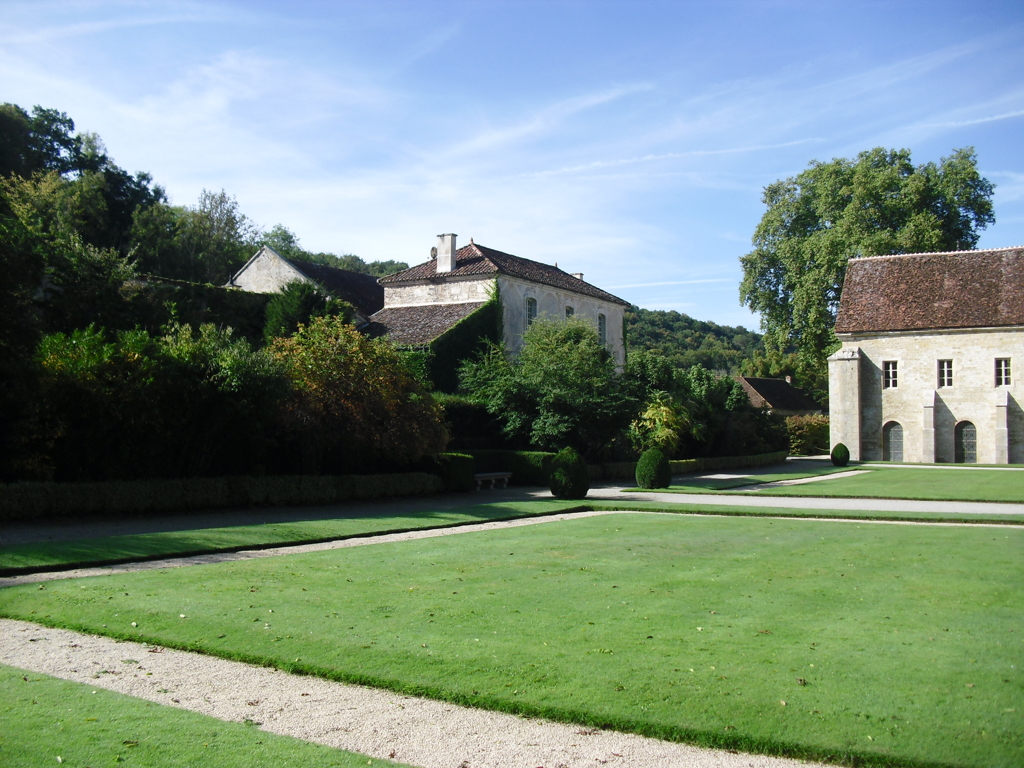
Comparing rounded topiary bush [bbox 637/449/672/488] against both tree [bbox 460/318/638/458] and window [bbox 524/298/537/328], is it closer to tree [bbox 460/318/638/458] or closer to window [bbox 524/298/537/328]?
tree [bbox 460/318/638/458]

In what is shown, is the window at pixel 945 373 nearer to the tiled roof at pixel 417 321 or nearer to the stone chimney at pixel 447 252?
the tiled roof at pixel 417 321

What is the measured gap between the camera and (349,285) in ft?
133

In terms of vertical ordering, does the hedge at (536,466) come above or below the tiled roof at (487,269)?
below

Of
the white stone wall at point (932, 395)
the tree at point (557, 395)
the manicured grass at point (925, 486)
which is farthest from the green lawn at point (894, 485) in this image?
the white stone wall at point (932, 395)

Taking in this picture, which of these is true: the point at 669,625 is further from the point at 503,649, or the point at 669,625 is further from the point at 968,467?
the point at 968,467

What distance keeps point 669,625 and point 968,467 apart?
124 ft

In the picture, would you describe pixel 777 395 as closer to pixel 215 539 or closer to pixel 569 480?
pixel 569 480

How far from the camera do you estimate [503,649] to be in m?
6.36

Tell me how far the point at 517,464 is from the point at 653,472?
4851mm

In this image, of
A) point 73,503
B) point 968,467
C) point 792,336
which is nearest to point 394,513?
point 73,503

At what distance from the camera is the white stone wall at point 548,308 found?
37.2 metres

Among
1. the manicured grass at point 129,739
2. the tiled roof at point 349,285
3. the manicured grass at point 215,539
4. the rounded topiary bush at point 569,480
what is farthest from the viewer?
the tiled roof at point 349,285

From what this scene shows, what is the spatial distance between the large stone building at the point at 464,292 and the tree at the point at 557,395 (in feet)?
16.5

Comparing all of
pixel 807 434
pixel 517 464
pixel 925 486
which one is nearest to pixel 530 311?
pixel 517 464
